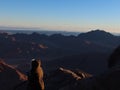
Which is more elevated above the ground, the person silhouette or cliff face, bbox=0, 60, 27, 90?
the person silhouette

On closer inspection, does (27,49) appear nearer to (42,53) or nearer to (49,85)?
(42,53)

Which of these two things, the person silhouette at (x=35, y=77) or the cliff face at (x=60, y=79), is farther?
the cliff face at (x=60, y=79)

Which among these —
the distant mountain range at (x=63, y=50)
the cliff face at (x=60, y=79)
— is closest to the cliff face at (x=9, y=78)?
the distant mountain range at (x=63, y=50)

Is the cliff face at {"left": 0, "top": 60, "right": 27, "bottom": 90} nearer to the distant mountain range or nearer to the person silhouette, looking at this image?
the distant mountain range

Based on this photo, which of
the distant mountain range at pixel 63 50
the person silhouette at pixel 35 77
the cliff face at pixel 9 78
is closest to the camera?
the person silhouette at pixel 35 77

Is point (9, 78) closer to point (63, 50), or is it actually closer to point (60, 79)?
point (60, 79)

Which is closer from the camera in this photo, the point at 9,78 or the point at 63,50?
the point at 9,78

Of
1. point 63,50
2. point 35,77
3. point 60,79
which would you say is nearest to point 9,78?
point 60,79

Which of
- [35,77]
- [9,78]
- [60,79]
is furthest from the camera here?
[9,78]

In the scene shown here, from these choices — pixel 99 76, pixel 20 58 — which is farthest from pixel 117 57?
pixel 20 58

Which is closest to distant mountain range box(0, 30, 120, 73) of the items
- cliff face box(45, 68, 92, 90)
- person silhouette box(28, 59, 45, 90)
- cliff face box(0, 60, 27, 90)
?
cliff face box(0, 60, 27, 90)

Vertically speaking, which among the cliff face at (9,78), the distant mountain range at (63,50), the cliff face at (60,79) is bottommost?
the distant mountain range at (63,50)

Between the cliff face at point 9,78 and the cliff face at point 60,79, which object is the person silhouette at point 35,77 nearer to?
the cliff face at point 60,79

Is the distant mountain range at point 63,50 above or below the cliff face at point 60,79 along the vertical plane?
below
